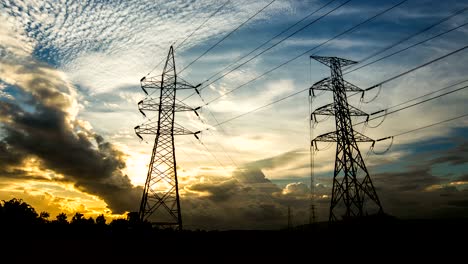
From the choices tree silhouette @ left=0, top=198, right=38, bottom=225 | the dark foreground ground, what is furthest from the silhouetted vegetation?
tree silhouette @ left=0, top=198, right=38, bottom=225

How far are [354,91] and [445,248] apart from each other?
689 inches

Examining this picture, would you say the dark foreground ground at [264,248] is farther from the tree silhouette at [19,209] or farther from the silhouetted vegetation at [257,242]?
the tree silhouette at [19,209]

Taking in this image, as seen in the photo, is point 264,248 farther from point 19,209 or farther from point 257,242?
point 19,209

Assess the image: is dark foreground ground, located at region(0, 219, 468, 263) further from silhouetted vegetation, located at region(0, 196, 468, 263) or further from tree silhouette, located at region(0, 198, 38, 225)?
tree silhouette, located at region(0, 198, 38, 225)

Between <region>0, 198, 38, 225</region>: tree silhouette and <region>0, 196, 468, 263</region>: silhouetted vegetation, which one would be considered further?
<region>0, 198, 38, 225</region>: tree silhouette

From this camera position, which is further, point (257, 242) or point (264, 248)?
point (257, 242)

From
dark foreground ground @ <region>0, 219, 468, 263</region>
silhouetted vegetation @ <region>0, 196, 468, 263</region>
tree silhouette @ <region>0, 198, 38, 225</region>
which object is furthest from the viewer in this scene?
tree silhouette @ <region>0, 198, 38, 225</region>

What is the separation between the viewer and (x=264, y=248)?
79.2 ft

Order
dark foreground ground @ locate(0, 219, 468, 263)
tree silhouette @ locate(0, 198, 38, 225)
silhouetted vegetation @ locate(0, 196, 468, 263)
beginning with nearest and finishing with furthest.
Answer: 1. dark foreground ground @ locate(0, 219, 468, 263)
2. silhouetted vegetation @ locate(0, 196, 468, 263)
3. tree silhouette @ locate(0, 198, 38, 225)

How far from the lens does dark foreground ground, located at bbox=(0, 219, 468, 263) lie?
18.4m

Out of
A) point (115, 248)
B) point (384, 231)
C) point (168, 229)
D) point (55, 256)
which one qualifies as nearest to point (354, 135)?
point (384, 231)

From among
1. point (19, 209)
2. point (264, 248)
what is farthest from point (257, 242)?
point (19, 209)

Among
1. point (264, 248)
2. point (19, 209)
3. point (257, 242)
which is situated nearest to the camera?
point (264, 248)

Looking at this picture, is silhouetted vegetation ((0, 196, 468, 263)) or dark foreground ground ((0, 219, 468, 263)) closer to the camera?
dark foreground ground ((0, 219, 468, 263))
